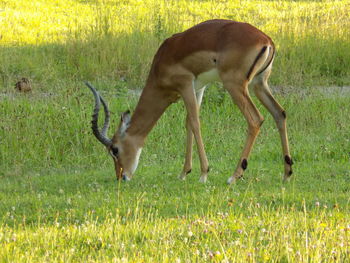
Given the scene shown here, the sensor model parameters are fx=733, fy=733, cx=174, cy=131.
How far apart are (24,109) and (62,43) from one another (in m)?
3.93

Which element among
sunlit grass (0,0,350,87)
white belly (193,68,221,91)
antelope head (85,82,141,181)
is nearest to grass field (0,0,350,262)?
sunlit grass (0,0,350,87)

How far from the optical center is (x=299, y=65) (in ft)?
40.4

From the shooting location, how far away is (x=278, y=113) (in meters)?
7.14

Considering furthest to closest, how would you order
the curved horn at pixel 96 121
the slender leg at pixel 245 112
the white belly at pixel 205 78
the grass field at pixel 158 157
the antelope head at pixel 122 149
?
1. the antelope head at pixel 122 149
2. the curved horn at pixel 96 121
3. the white belly at pixel 205 78
4. the slender leg at pixel 245 112
5. the grass field at pixel 158 157

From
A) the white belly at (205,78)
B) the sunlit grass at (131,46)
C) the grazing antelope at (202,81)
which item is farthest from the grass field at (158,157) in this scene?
the white belly at (205,78)

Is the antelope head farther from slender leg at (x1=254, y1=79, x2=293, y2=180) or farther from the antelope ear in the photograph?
slender leg at (x1=254, y1=79, x2=293, y2=180)

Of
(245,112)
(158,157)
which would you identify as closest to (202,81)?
(245,112)

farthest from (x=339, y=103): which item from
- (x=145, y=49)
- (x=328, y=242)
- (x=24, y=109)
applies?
(x=328, y=242)

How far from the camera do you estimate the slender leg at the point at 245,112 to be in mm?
6793

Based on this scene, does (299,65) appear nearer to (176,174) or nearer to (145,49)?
(145,49)

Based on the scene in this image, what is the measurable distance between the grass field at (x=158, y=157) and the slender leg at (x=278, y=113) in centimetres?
18

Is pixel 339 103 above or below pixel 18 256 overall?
above

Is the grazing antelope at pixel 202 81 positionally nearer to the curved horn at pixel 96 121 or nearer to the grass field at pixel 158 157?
the curved horn at pixel 96 121

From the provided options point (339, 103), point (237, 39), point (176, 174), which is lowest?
point (176, 174)
